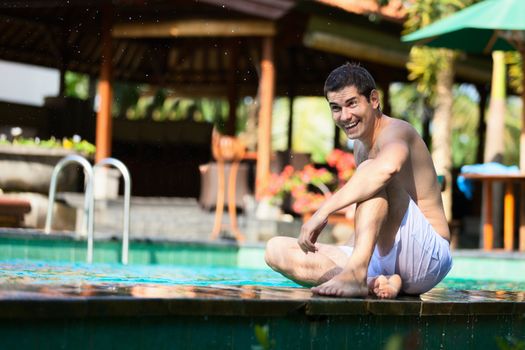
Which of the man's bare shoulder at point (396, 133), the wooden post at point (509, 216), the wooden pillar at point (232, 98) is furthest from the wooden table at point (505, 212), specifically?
the wooden pillar at point (232, 98)

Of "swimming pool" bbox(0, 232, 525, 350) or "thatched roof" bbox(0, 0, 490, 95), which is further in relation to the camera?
"thatched roof" bbox(0, 0, 490, 95)

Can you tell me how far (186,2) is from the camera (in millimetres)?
13539

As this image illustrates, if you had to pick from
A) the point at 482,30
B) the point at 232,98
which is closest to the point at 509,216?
the point at 482,30

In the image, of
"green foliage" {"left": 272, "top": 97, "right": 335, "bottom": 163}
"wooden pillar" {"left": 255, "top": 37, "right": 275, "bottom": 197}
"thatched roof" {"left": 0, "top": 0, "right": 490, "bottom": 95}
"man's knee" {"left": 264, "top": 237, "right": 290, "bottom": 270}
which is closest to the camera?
"man's knee" {"left": 264, "top": 237, "right": 290, "bottom": 270}

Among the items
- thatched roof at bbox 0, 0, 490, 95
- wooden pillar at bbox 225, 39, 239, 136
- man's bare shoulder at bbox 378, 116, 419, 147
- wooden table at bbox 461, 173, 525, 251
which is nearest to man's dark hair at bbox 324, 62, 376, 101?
man's bare shoulder at bbox 378, 116, 419, 147

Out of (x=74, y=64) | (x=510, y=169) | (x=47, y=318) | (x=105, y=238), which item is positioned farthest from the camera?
(x=74, y=64)

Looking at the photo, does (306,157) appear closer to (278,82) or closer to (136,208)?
(136,208)

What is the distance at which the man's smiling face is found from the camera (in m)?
3.93

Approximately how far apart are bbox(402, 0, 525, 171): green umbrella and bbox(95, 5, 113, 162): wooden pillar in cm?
445

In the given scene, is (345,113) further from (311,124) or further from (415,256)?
(311,124)

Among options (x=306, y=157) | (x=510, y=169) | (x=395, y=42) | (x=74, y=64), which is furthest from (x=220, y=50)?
(x=510, y=169)

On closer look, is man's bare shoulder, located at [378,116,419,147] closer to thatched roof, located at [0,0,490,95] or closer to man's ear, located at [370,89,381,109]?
man's ear, located at [370,89,381,109]

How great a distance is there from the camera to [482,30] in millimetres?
10469

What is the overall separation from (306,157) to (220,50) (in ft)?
21.6
